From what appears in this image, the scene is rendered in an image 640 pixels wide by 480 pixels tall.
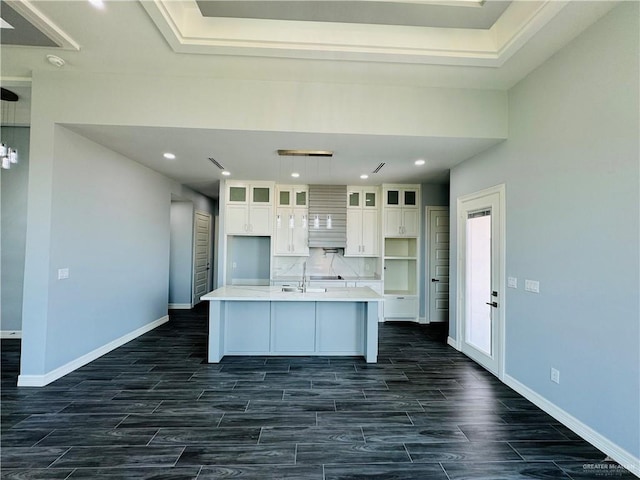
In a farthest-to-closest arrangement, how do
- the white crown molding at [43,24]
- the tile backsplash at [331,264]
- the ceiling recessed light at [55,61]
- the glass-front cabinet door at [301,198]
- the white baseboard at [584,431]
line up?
the tile backsplash at [331,264], the glass-front cabinet door at [301,198], the ceiling recessed light at [55,61], the white crown molding at [43,24], the white baseboard at [584,431]

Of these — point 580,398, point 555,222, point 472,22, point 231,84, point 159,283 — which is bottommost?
point 580,398

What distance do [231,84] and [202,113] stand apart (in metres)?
0.44

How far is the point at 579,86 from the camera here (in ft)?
8.35

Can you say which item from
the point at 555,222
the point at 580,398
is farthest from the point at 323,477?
the point at 555,222

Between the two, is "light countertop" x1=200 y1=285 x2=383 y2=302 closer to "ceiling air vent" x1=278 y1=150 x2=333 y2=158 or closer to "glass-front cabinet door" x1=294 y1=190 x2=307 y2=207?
"ceiling air vent" x1=278 y1=150 x2=333 y2=158

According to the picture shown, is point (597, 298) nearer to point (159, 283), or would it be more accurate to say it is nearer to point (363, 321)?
point (363, 321)

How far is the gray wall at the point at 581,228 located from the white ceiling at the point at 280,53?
287 millimetres

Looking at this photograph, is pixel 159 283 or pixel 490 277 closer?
pixel 490 277

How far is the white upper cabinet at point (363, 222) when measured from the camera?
641 centimetres

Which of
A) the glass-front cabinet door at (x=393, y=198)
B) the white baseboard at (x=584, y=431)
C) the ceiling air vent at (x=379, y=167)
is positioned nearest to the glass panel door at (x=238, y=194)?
the ceiling air vent at (x=379, y=167)

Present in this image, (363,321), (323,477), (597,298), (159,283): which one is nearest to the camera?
(323,477)

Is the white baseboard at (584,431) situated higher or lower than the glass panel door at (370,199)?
lower

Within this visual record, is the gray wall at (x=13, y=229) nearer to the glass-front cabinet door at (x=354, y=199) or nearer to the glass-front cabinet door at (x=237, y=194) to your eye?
the glass-front cabinet door at (x=237, y=194)

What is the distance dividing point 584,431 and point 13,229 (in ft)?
23.9
